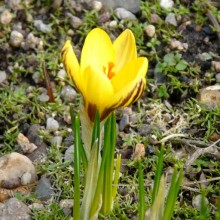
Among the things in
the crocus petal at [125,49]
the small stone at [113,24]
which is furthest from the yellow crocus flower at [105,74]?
the small stone at [113,24]

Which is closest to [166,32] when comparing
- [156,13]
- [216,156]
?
[156,13]

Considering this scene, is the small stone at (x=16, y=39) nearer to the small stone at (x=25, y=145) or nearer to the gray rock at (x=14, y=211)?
the small stone at (x=25, y=145)

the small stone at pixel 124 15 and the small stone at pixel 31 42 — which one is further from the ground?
the small stone at pixel 124 15

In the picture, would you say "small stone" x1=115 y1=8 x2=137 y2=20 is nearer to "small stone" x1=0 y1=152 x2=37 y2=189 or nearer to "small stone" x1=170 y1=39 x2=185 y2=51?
"small stone" x1=170 y1=39 x2=185 y2=51

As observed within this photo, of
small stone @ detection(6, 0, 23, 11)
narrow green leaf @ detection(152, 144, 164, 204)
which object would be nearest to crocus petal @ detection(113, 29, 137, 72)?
narrow green leaf @ detection(152, 144, 164, 204)

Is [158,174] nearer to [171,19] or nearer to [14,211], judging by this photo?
[14,211]

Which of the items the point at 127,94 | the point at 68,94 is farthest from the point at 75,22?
the point at 127,94
